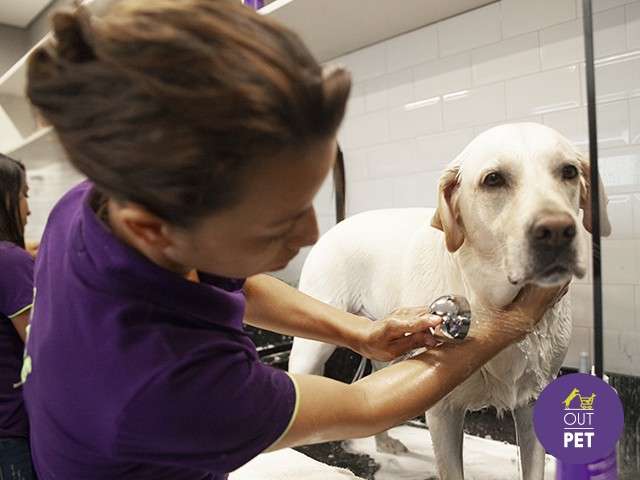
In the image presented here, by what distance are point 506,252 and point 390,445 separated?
37cm

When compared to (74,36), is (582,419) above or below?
below

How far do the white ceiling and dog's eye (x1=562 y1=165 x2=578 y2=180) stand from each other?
2.66m

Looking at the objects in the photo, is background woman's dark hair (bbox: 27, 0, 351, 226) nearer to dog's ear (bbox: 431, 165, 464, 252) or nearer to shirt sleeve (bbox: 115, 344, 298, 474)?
shirt sleeve (bbox: 115, 344, 298, 474)

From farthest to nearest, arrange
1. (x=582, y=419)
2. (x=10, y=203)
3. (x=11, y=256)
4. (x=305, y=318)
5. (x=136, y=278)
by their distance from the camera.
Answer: (x=10, y=203) → (x=11, y=256) → (x=305, y=318) → (x=582, y=419) → (x=136, y=278)

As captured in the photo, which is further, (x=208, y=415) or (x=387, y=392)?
(x=387, y=392)

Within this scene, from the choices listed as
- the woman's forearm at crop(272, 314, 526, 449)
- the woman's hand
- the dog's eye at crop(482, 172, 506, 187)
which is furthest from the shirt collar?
the dog's eye at crop(482, 172, 506, 187)

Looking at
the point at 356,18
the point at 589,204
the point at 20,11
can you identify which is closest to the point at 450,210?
the point at 589,204

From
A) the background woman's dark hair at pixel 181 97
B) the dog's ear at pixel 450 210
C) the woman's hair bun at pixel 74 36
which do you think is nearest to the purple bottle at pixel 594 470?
the dog's ear at pixel 450 210

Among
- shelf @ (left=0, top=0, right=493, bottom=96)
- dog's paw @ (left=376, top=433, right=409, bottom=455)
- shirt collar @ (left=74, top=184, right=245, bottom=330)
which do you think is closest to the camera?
shirt collar @ (left=74, top=184, right=245, bottom=330)

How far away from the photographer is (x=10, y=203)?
1.16 meters

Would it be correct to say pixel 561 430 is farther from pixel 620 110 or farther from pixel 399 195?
pixel 399 195

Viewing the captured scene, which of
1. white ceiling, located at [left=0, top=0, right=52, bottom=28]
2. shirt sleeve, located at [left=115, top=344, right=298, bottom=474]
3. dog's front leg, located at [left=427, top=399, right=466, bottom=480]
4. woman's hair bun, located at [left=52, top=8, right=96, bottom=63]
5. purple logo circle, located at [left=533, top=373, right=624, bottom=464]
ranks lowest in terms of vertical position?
dog's front leg, located at [left=427, top=399, right=466, bottom=480]

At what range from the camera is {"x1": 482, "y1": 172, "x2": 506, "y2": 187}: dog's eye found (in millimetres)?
671

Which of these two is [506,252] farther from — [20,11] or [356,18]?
[20,11]
